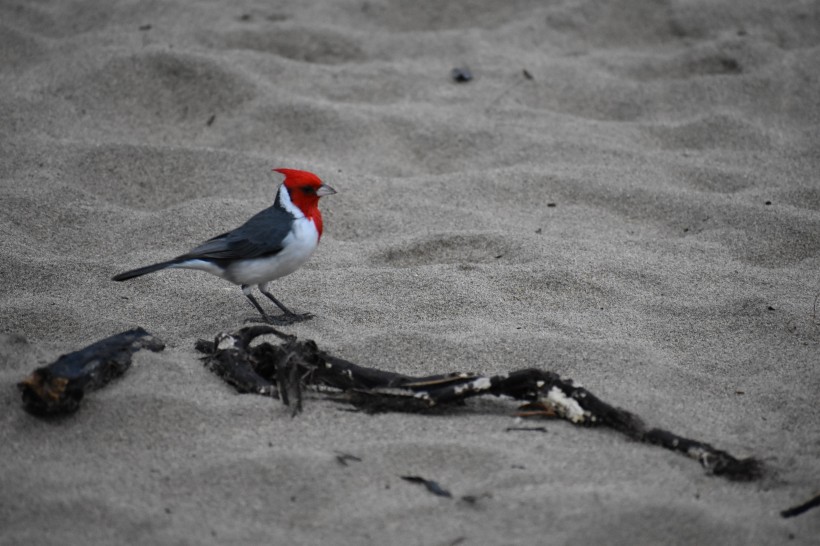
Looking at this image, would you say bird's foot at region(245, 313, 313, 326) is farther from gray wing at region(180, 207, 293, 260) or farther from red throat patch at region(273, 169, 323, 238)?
red throat patch at region(273, 169, 323, 238)

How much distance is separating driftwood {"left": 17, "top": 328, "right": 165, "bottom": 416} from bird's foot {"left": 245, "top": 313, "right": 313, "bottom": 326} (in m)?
0.61

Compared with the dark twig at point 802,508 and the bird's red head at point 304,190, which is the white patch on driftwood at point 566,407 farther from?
the bird's red head at point 304,190

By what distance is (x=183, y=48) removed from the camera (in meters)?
5.08

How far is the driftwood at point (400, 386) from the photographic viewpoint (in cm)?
242

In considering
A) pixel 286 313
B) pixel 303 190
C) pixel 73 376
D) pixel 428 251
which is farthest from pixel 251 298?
pixel 73 376

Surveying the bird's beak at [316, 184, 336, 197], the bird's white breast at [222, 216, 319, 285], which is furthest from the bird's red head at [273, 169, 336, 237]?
the bird's white breast at [222, 216, 319, 285]

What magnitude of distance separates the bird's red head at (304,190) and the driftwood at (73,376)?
39.8 inches

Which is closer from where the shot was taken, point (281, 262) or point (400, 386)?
point (400, 386)

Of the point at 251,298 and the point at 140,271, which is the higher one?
the point at 140,271

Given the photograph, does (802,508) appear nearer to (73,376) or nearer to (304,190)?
(73,376)

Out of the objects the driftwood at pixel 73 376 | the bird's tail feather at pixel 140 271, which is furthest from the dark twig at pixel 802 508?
the bird's tail feather at pixel 140 271

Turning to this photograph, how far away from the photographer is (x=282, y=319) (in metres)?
3.19

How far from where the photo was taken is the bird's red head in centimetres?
344

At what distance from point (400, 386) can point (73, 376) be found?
93 centimetres
